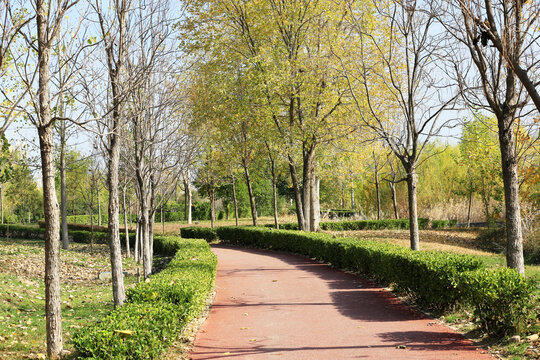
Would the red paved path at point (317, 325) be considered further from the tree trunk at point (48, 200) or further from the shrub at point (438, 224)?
the shrub at point (438, 224)

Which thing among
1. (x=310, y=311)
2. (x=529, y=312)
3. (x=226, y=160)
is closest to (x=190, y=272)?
(x=310, y=311)

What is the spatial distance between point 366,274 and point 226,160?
1806 centimetres

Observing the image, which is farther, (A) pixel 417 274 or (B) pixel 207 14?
(B) pixel 207 14

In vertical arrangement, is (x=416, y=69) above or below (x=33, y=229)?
above

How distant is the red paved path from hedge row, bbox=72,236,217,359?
644 mm

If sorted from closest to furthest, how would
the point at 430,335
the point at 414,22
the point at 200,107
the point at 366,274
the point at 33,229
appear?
the point at 430,335 < the point at 414,22 < the point at 366,274 < the point at 200,107 < the point at 33,229

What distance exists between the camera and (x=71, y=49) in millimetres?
6328

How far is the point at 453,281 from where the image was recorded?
7.43m

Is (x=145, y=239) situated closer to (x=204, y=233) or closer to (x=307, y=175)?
(x=307, y=175)

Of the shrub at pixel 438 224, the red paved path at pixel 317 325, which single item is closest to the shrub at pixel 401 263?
the red paved path at pixel 317 325

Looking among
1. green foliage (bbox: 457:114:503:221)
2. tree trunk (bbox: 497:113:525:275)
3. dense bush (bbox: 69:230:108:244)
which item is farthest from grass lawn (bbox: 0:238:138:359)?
green foliage (bbox: 457:114:503:221)

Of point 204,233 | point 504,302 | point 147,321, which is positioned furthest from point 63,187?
point 504,302

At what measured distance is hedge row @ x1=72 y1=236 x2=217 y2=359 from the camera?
4.73 metres

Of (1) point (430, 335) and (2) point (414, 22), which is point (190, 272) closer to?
(1) point (430, 335)
